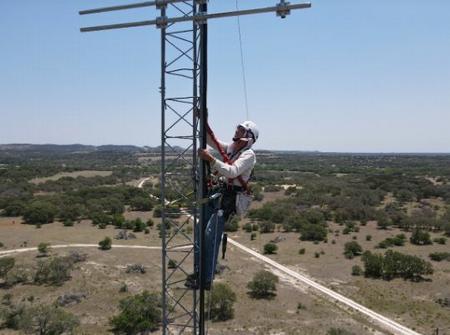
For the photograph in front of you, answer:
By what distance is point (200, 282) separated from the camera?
7.33m

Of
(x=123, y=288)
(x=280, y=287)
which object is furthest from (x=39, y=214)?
(x=280, y=287)

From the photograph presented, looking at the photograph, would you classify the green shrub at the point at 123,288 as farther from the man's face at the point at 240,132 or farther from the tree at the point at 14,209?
the tree at the point at 14,209

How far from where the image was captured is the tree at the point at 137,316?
19.6 metres

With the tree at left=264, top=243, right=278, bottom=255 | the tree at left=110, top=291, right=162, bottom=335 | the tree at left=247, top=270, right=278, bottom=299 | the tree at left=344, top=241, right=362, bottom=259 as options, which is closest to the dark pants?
the tree at left=110, top=291, right=162, bottom=335

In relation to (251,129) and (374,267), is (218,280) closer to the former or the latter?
(374,267)

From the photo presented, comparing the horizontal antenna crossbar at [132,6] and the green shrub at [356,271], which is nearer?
the horizontal antenna crossbar at [132,6]

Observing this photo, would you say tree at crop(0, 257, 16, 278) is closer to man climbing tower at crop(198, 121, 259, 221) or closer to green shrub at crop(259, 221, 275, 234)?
green shrub at crop(259, 221, 275, 234)

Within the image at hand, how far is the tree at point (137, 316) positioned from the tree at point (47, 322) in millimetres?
1903

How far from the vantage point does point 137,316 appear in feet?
65.3

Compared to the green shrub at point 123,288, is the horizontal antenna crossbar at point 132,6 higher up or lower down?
higher up

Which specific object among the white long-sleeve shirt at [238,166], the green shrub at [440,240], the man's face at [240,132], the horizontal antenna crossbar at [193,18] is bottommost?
the green shrub at [440,240]

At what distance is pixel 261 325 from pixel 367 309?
6107 mm

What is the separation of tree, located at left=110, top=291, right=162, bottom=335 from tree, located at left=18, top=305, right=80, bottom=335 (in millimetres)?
1903

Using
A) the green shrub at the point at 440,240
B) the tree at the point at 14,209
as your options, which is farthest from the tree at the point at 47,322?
the tree at the point at 14,209
